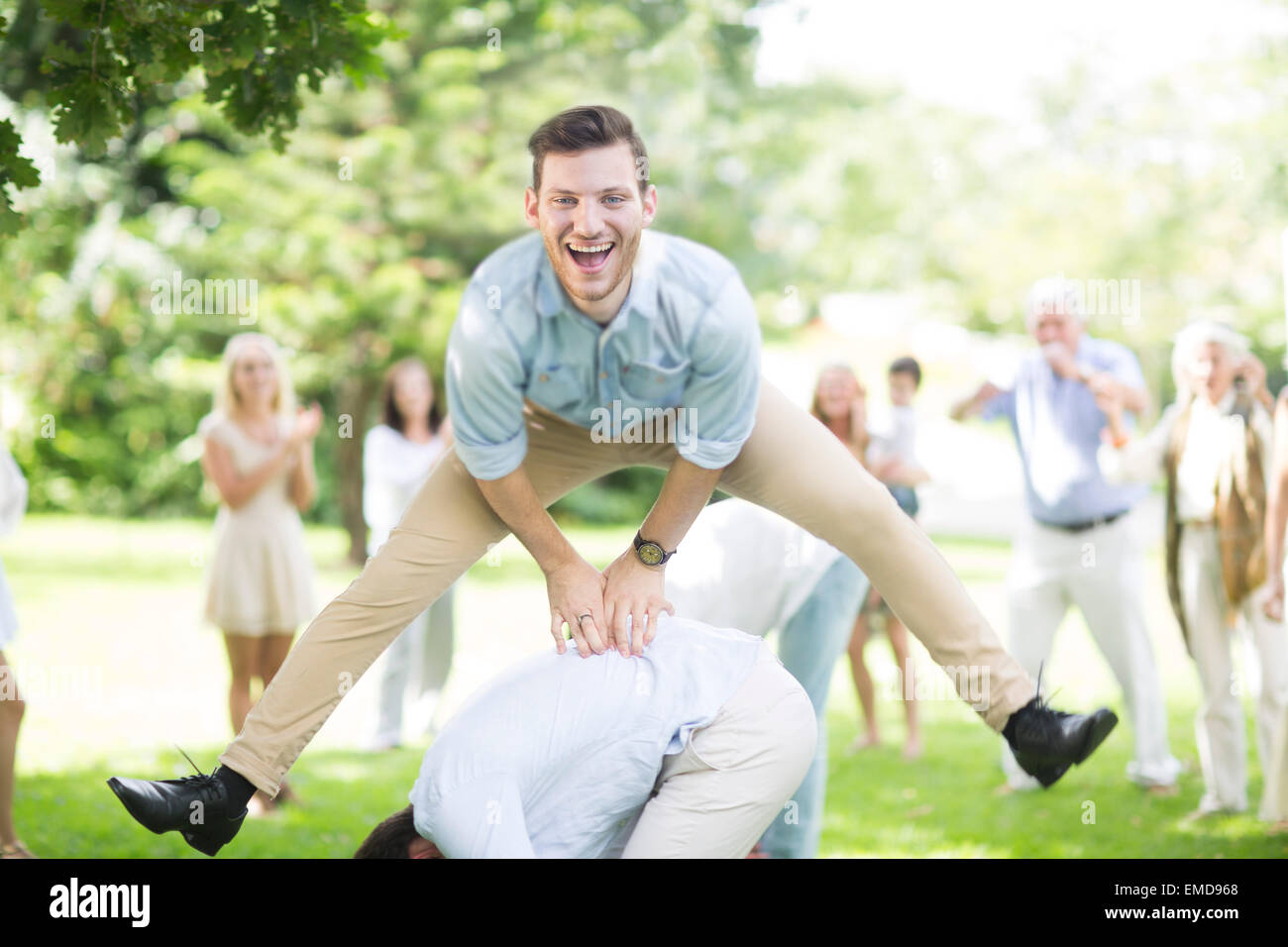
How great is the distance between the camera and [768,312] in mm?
21781

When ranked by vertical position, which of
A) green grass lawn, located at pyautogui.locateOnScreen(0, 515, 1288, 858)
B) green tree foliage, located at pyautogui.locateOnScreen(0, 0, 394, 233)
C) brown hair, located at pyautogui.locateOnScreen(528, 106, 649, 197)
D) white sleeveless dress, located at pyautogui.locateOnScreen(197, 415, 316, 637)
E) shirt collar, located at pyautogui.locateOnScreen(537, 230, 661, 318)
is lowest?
green grass lawn, located at pyautogui.locateOnScreen(0, 515, 1288, 858)

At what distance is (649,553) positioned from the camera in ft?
11.3

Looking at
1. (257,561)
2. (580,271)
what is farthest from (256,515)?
(580,271)

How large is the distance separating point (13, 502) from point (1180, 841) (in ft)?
16.2

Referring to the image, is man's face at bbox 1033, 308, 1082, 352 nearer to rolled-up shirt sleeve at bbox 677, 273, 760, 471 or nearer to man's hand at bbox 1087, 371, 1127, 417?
man's hand at bbox 1087, 371, 1127, 417

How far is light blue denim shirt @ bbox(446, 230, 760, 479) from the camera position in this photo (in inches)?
134

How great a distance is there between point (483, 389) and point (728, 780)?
1.24m

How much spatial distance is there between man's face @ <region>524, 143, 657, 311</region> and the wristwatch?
26.6 inches

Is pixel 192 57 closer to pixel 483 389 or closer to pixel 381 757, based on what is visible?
pixel 483 389

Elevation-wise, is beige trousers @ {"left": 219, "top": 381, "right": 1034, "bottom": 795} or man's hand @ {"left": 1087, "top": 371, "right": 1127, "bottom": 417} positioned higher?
man's hand @ {"left": 1087, "top": 371, "right": 1127, "bottom": 417}

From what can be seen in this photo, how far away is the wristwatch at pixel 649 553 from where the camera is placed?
3449mm

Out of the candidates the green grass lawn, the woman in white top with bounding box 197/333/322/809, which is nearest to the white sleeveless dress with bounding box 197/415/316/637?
the woman in white top with bounding box 197/333/322/809
